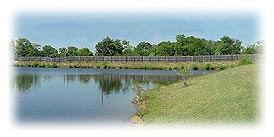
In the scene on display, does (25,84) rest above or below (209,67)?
below

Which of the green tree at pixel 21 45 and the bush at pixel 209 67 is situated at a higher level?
the green tree at pixel 21 45

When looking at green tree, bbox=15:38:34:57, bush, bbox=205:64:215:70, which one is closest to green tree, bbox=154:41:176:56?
bush, bbox=205:64:215:70

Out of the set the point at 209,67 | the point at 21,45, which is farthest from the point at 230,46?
the point at 21,45

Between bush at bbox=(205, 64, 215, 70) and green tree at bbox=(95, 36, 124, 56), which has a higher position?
green tree at bbox=(95, 36, 124, 56)

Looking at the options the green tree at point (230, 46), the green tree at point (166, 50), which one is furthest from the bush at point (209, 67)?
the green tree at point (166, 50)

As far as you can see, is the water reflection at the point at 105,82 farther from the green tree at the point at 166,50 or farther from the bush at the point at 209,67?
the green tree at the point at 166,50

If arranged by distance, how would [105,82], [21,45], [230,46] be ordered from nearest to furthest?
1. [21,45]
2. [105,82]
3. [230,46]

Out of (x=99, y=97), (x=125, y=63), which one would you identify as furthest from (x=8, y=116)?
(x=125, y=63)

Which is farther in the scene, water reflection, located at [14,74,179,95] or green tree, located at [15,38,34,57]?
water reflection, located at [14,74,179,95]

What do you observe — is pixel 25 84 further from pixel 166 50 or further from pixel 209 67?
pixel 166 50

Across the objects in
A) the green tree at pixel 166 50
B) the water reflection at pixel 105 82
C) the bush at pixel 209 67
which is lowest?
the water reflection at pixel 105 82

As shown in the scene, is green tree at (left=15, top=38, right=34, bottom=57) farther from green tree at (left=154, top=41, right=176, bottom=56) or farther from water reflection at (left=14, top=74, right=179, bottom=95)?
green tree at (left=154, top=41, right=176, bottom=56)

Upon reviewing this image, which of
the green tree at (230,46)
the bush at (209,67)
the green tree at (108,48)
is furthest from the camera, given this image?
the green tree at (230,46)

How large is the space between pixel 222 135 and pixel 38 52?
55.0 m
